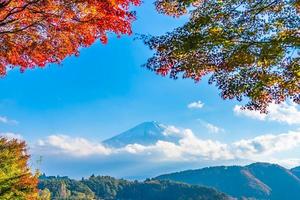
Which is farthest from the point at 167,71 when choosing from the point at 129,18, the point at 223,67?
the point at 129,18

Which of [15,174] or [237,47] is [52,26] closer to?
[237,47]

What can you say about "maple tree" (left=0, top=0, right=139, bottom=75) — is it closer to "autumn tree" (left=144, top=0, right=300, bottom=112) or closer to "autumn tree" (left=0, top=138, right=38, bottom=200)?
"autumn tree" (left=144, top=0, right=300, bottom=112)

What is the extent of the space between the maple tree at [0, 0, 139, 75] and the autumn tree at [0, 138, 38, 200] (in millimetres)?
17592

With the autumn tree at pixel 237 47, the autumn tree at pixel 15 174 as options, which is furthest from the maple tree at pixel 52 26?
A: the autumn tree at pixel 15 174

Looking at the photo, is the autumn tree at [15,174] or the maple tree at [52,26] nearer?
the maple tree at [52,26]

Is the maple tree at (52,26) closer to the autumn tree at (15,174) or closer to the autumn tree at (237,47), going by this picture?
the autumn tree at (237,47)

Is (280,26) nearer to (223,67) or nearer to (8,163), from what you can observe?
(223,67)

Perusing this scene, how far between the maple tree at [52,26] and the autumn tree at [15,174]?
17.6 meters

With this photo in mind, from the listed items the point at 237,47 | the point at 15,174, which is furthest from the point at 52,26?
the point at 15,174

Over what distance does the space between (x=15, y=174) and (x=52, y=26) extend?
25.5m

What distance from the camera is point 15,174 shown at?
38.4m

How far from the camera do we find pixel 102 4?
48.0 feet

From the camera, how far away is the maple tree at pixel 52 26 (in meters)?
14.5

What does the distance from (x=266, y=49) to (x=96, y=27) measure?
562cm
